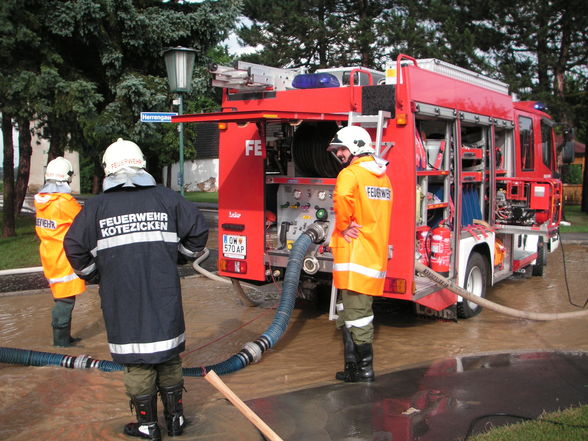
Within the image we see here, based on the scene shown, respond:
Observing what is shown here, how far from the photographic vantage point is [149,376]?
3889 millimetres

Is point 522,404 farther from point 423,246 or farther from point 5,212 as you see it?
point 5,212

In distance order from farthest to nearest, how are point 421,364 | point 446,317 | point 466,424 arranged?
point 446,317 → point 421,364 → point 466,424

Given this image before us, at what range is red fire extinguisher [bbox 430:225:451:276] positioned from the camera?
6.50 metres

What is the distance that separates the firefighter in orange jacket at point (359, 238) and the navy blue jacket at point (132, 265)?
168 centimetres

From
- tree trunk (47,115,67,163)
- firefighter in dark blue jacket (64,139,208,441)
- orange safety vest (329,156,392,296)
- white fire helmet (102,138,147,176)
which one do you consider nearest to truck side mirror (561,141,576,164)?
orange safety vest (329,156,392,296)

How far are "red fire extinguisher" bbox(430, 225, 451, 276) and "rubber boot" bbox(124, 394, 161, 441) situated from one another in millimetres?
3650

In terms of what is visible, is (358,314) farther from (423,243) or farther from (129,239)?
(129,239)

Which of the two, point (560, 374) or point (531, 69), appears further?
point (531, 69)

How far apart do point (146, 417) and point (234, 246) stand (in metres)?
3.29

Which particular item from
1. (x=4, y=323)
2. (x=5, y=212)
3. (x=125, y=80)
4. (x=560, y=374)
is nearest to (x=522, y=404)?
(x=560, y=374)

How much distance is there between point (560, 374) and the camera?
531cm

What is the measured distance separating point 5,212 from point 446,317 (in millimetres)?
11826

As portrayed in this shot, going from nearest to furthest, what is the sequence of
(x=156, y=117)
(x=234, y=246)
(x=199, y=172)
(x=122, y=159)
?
(x=122, y=159)
(x=234, y=246)
(x=156, y=117)
(x=199, y=172)

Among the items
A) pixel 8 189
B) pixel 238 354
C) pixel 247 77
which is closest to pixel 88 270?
pixel 238 354
